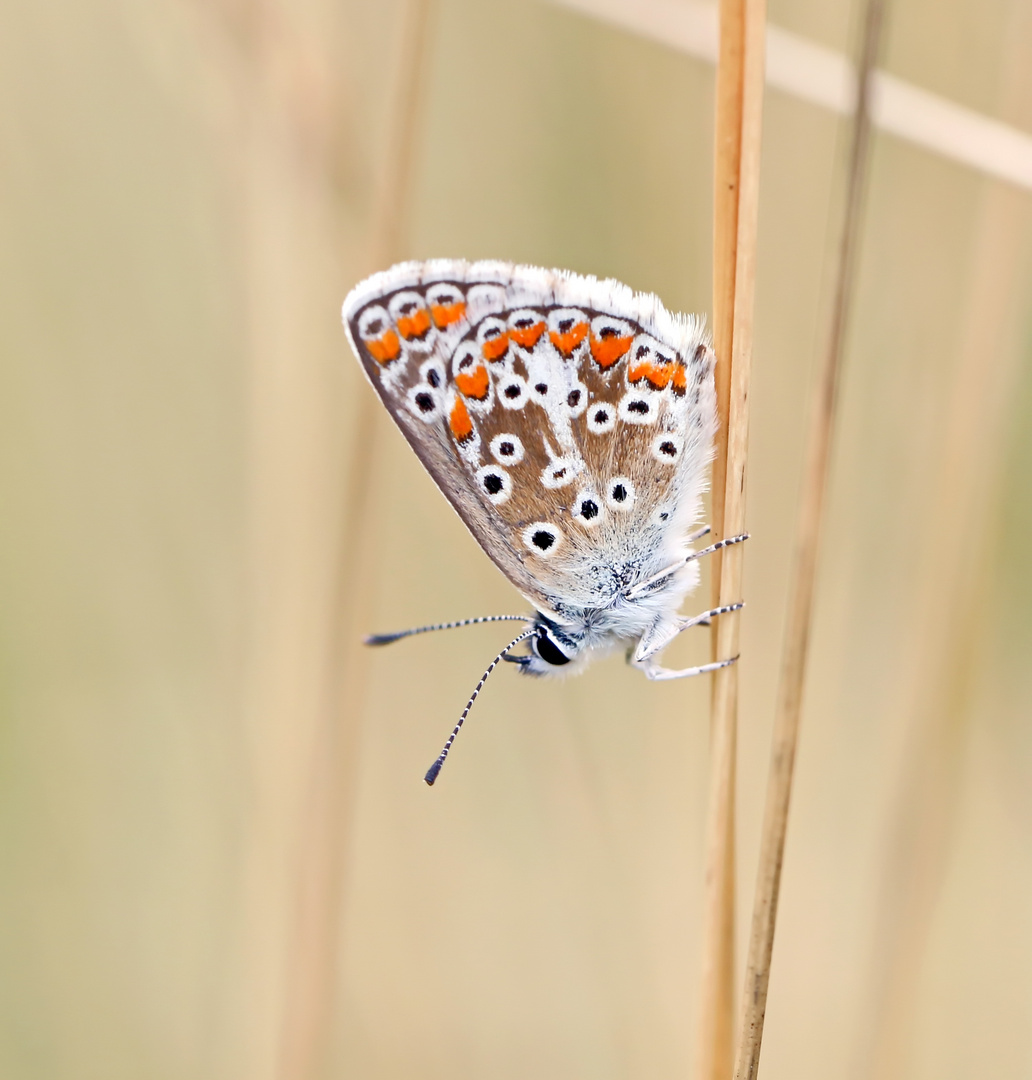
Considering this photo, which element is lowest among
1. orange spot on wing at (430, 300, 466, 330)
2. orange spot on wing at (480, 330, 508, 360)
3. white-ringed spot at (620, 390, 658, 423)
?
white-ringed spot at (620, 390, 658, 423)

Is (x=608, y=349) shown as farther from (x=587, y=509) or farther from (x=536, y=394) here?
(x=587, y=509)

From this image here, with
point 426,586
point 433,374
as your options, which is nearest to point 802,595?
point 433,374

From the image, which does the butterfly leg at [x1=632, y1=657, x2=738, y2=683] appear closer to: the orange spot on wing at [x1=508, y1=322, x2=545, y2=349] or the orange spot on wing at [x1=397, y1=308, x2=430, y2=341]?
the orange spot on wing at [x1=508, y1=322, x2=545, y2=349]

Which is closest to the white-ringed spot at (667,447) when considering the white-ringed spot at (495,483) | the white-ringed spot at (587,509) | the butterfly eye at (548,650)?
the white-ringed spot at (587,509)

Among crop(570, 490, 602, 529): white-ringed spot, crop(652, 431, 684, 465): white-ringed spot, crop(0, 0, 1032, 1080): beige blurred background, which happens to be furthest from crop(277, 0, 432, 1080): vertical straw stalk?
crop(652, 431, 684, 465): white-ringed spot

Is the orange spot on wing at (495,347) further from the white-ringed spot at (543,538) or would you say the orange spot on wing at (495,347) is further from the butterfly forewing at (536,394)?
the white-ringed spot at (543,538)

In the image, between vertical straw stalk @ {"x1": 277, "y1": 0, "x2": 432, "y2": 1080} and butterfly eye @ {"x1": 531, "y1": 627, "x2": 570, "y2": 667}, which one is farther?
butterfly eye @ {"x1": 531, "y1": 627, "x2": 570, "y2": 667}

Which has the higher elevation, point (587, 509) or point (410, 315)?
point (410, 315)

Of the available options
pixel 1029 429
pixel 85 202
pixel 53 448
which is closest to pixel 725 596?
pixel 1029 429
